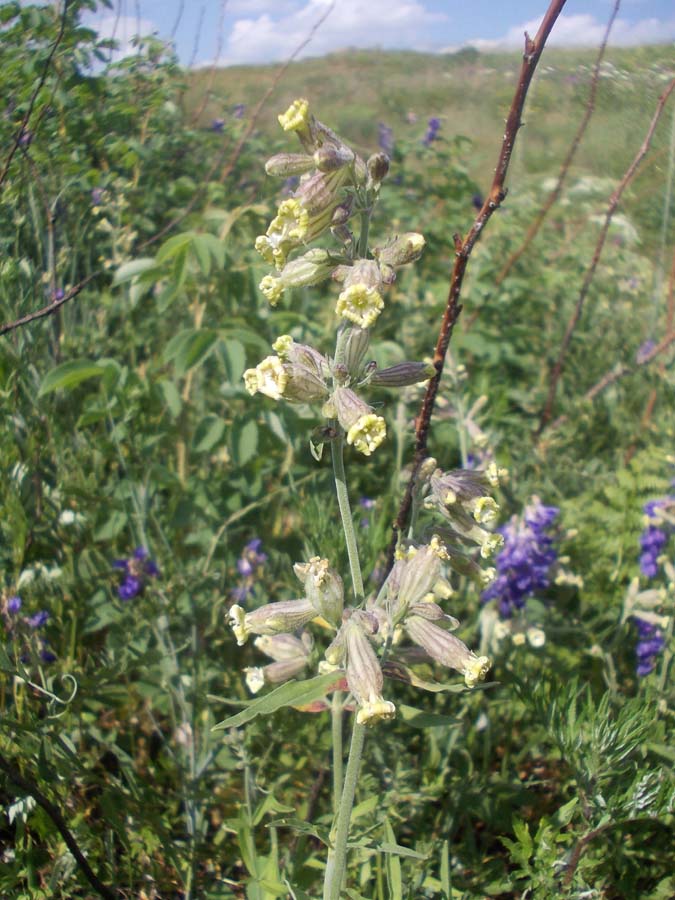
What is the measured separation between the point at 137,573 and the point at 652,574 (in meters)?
1.74

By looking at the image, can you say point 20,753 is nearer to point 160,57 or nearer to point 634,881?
point 634,881

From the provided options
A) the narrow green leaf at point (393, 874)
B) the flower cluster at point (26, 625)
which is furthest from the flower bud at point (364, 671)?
the flower cluster at point (26, 625)

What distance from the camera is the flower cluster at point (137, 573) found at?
7.45 ft

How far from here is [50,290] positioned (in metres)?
2.63

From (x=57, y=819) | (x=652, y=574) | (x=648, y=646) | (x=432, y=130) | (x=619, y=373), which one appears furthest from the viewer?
(x=432, y=130)

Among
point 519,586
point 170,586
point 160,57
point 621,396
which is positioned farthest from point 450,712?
point 160,57

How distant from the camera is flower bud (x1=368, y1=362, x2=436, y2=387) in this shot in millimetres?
1473

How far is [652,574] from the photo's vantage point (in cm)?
244

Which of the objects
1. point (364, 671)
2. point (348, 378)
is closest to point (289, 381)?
point (348, 378)

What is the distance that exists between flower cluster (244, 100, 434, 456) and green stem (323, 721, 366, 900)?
1.84ft

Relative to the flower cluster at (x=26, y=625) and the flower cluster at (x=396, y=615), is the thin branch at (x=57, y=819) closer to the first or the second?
the flower cluster at (x=26, y=625)

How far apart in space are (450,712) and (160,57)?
10.9 ft

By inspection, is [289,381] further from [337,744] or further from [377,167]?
[337,744]

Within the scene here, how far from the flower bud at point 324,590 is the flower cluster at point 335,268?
0.25m
